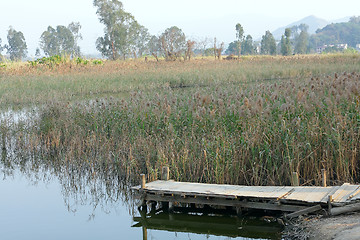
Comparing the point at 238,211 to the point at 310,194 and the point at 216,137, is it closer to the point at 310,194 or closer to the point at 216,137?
the point at 310,194

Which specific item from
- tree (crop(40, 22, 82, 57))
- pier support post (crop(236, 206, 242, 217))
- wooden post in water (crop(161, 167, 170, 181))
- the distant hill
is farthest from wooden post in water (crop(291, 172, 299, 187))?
the distant hill

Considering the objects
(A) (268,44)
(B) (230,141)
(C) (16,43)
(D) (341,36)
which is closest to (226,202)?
(B) (230,141)

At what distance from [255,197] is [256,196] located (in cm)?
4

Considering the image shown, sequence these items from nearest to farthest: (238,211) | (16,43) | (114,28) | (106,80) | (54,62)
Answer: (238,211) < (106,80) < (54,62) < (114,28) < (16,43)

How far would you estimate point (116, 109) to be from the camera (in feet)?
33.4

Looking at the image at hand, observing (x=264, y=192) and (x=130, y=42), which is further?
(x=130, y=42)

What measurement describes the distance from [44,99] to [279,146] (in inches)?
431

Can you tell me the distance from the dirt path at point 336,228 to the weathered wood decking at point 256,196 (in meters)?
0.15

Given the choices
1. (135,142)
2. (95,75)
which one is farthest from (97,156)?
(95,75)

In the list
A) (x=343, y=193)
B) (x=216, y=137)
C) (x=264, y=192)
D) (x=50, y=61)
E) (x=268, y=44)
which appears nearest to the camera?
(x=343, y=193)

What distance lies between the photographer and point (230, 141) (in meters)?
7.33

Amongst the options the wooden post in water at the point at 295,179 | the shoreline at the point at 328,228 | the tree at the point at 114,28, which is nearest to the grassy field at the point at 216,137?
the wooden post in water at the point at 295,179

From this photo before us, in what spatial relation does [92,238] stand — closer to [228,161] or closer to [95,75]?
[228,161]

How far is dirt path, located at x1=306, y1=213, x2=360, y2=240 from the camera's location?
4.81m
